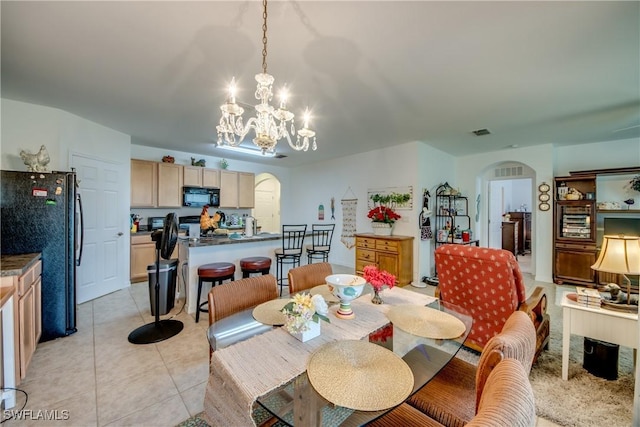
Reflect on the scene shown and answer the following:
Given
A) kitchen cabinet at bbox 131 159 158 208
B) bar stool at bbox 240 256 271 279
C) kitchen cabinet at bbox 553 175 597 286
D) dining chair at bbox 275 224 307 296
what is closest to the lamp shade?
dining chair at bbox 275 224 307 296

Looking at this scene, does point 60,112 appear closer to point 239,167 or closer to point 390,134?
point 239,167

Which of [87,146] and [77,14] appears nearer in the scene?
[77,14]

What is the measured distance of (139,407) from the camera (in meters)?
1.77

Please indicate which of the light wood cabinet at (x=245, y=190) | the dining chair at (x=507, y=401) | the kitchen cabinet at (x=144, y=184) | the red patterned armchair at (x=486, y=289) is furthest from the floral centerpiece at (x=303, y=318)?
the light wood cabinet at (x=245, y=190)

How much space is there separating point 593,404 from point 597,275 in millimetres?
3635

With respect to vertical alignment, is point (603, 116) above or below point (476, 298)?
above

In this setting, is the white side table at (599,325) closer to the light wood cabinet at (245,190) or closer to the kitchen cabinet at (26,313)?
the kitchen cabinet at (26,313)

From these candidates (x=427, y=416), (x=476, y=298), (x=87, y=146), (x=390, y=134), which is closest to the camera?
(x=427, y=416)

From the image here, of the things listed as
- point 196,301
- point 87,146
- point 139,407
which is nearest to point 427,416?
point 139,407

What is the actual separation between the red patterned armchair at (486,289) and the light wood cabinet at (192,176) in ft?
16.2

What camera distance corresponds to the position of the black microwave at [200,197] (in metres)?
5.28

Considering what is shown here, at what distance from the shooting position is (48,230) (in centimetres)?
256

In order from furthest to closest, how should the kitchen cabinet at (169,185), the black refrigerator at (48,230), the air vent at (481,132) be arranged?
the kitchen cabinet at (169,185), the air vent at (481,132), the black refrigerator at (48,230)

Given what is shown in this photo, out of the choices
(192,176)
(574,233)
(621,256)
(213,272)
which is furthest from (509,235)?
(192,176)
